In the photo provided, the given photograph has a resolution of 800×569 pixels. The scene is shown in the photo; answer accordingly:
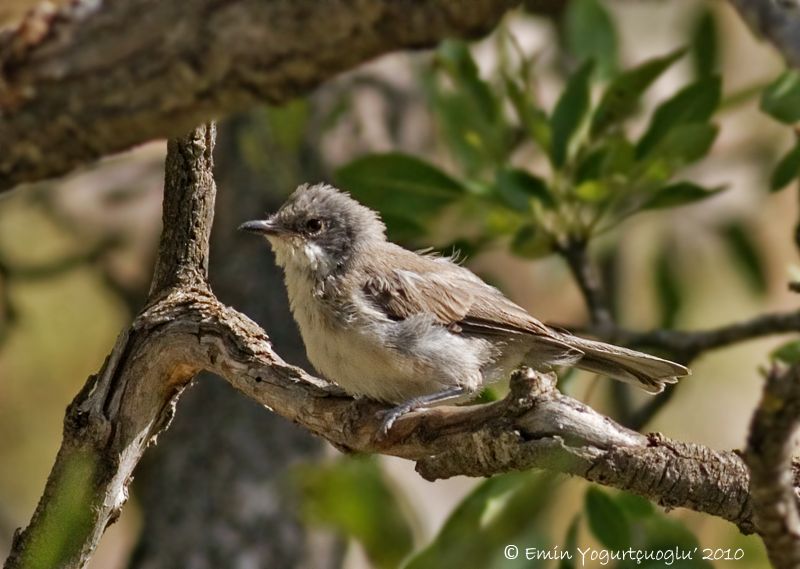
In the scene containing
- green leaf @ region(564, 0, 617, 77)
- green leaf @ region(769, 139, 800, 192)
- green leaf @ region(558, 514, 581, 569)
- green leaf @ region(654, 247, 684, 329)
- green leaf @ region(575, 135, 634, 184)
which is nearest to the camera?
green leaf @ region(558, 514, 581, 569)

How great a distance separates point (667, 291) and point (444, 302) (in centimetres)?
226

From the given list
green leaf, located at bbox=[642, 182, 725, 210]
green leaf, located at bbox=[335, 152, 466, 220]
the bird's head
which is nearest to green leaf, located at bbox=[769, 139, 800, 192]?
green leaf, located at bbox=[642, 182, 725, 210]

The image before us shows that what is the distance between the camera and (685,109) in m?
4.76

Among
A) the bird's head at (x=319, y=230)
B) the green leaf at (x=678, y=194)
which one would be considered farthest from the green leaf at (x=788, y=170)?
the bird's head at (x=319, y=230)

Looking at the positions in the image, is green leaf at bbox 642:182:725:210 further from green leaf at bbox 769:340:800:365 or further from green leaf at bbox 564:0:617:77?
green leaf at bbox 769:340:800:365

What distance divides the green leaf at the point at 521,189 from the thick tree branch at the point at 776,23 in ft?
8.67

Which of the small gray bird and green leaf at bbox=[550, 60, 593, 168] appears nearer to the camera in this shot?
the small gray bird

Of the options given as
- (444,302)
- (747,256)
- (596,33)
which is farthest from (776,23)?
(747,256)

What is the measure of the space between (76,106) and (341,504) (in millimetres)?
913

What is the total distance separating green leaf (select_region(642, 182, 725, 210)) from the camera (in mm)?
4645

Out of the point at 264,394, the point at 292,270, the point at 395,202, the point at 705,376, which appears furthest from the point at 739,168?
the point at 264,394

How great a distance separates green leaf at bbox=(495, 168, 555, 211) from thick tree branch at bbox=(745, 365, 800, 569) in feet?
8.49

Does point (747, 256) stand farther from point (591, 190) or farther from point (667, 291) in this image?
point (591, 190)

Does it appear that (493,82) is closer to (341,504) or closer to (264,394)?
(264,394)
